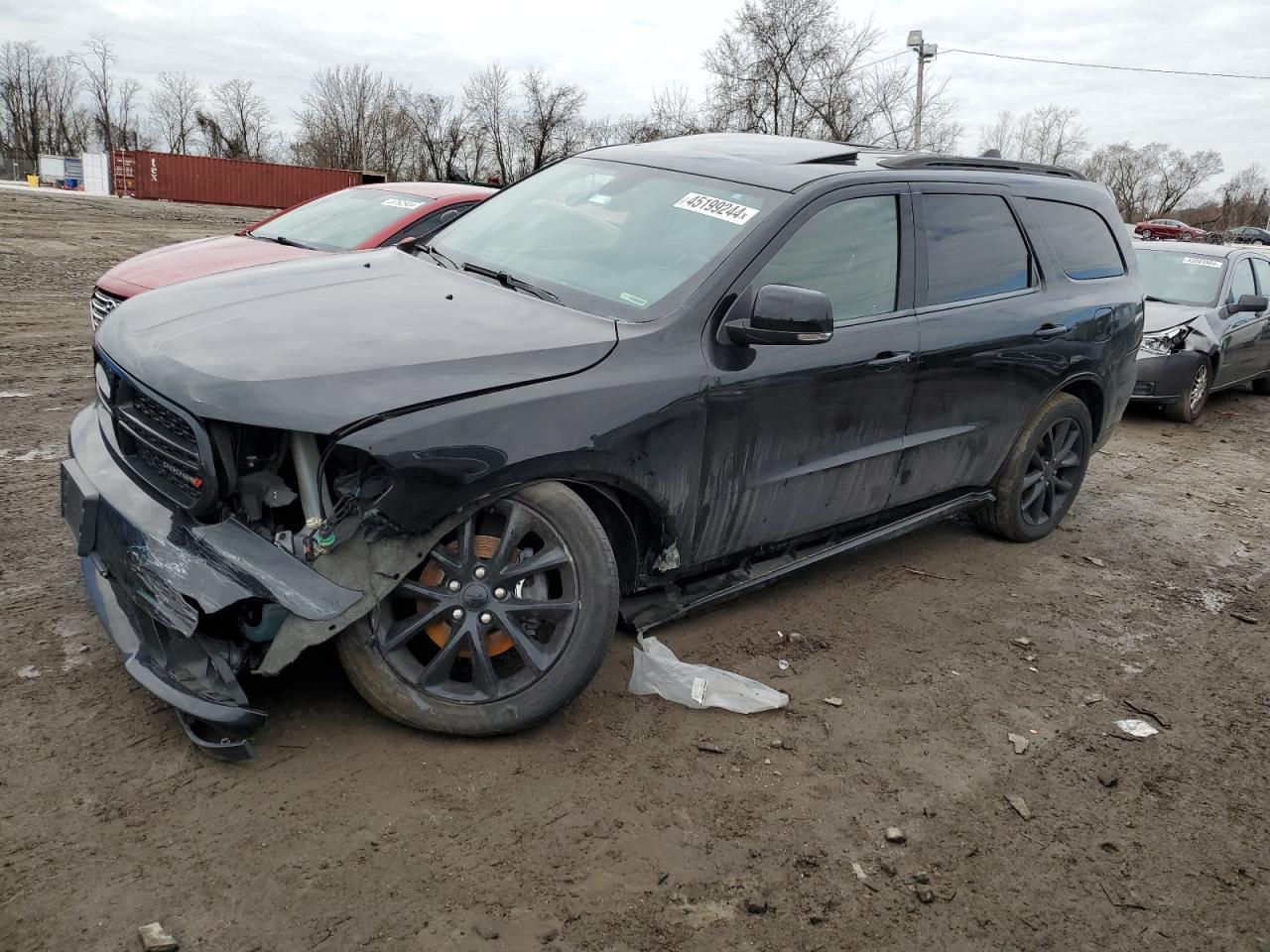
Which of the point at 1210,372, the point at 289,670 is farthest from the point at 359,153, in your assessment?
the point at 289,670

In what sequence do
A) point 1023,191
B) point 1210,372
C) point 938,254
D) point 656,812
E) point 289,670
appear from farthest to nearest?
1. point 1210,372
2. point 1023,191
3. point 938,254
4. point 289,670
5. point 656,812

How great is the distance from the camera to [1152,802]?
10.5 feet

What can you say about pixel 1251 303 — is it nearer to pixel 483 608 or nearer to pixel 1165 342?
pixel 1165 342

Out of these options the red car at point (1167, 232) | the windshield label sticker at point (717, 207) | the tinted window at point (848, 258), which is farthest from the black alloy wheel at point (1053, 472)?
the red car at point (1167, 232)

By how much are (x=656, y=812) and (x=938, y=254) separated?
8.69 feet

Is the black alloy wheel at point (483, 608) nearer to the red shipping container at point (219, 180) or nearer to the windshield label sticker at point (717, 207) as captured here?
the windshield label sticker at point (717, 207)

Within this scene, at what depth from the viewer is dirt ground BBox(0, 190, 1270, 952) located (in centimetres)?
242

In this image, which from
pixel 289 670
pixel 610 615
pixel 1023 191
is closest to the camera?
pixel 610 615

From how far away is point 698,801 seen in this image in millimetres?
2939

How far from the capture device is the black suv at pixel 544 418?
8.88 ft

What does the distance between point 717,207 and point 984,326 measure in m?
1.45

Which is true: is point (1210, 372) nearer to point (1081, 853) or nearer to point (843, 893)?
point (1081, 853)

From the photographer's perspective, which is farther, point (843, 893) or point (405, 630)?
point (405, 630)

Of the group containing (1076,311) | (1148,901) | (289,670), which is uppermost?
(1076,311)
